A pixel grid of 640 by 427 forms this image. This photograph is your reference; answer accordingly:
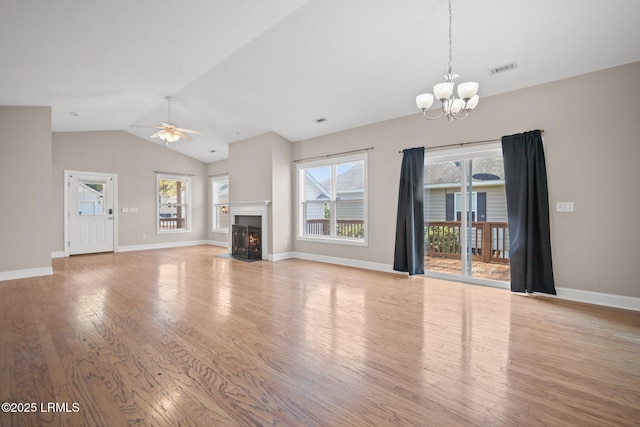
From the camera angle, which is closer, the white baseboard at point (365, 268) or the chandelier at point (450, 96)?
the chandelier at point (450, 96)

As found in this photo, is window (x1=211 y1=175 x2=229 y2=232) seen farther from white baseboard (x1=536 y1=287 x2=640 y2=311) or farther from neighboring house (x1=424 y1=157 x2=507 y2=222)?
white baseboard (x1=536 y1=287 x2=640 y2=311)

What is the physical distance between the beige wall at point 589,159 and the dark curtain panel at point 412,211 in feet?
3.04

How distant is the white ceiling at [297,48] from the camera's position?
2883 mm

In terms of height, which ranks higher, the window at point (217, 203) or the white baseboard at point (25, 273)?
the window at point (217, 203)

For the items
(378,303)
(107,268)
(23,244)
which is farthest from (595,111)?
(23,244)

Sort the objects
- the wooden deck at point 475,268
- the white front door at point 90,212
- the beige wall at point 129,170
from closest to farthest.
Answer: the wooden deck at point 475,268
the beige wall at point 129,170
the white front door at point 90,212

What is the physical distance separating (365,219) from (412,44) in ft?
10.0

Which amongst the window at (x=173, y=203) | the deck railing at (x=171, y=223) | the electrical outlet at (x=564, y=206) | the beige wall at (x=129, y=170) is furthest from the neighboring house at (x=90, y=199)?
the electrical outlet at (x=564, y=206)

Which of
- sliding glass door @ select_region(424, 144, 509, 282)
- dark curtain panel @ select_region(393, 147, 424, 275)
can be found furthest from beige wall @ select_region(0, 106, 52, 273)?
sliding glass door @ select_region(424, 144, 509, 282)

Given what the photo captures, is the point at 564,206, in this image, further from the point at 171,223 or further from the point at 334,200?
the point at 171,223

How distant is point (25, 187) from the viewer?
4.88 metres

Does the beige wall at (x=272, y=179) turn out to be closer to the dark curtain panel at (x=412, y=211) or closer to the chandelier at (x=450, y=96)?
the dark curtain panel at (x=412, y=211)

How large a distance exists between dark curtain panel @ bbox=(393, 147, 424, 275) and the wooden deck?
0.26 m

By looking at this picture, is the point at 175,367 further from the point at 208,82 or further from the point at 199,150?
the point at 199,150
